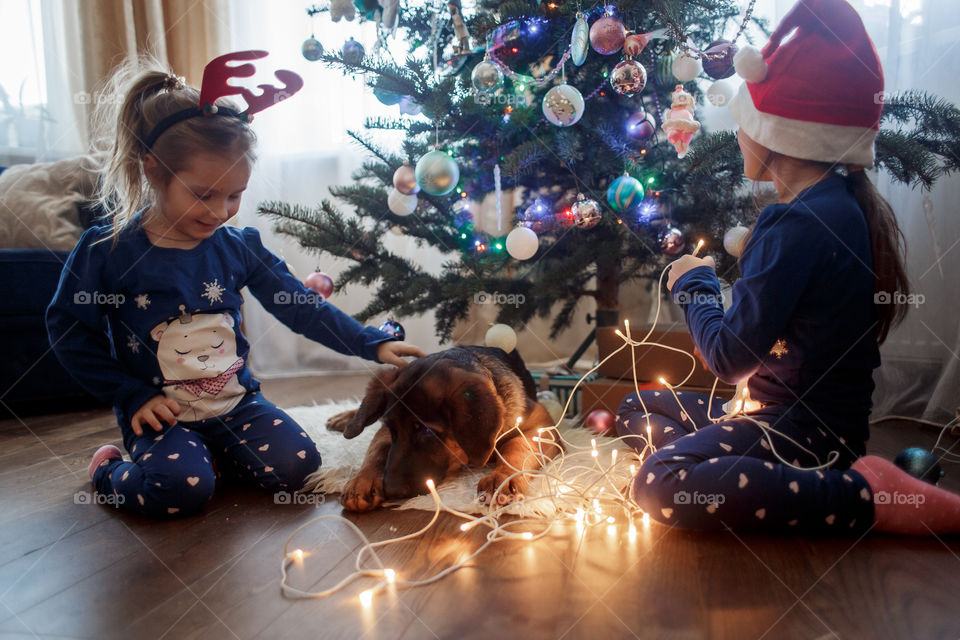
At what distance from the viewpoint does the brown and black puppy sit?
1608 millimetres

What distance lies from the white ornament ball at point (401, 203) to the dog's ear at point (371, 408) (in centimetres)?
80

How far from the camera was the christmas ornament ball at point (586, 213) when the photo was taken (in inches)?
86.2

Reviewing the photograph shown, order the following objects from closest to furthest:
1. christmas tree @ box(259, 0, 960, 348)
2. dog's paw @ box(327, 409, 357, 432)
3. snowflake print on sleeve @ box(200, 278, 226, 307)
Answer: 1. snowflake print on sleeve @ box(200, 278, 226, 307)
2. christmas tree @ box(259, 0, 960, 348)
3. dog's paw @ box(327, 409, 357, 432)

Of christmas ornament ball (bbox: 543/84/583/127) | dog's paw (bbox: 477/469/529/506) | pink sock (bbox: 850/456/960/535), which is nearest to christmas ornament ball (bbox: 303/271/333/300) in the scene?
christmas ornament ball (bbox: 543/84/583/127)

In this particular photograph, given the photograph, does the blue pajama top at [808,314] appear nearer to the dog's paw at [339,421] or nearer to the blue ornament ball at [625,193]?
the blue ornament ball at [625,193]

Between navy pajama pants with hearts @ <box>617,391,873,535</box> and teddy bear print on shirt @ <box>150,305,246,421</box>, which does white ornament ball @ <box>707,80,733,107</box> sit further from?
teddy bear print on shirt @ <box>150,305,246,421</box>

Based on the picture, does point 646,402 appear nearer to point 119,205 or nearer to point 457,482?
point 457,482

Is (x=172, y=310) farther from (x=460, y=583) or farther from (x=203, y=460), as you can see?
(x=460, y=583)

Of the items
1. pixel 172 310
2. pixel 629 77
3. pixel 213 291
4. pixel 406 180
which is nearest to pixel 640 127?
pixel 629 77

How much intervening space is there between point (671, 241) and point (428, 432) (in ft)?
3.94

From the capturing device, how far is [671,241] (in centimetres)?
227

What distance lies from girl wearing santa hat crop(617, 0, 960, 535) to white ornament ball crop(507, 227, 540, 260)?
2.67ft

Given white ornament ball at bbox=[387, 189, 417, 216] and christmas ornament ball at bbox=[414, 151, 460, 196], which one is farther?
white ornament ball at bbox=[387, 189, 417, 216]

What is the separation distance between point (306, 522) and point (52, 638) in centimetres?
56
